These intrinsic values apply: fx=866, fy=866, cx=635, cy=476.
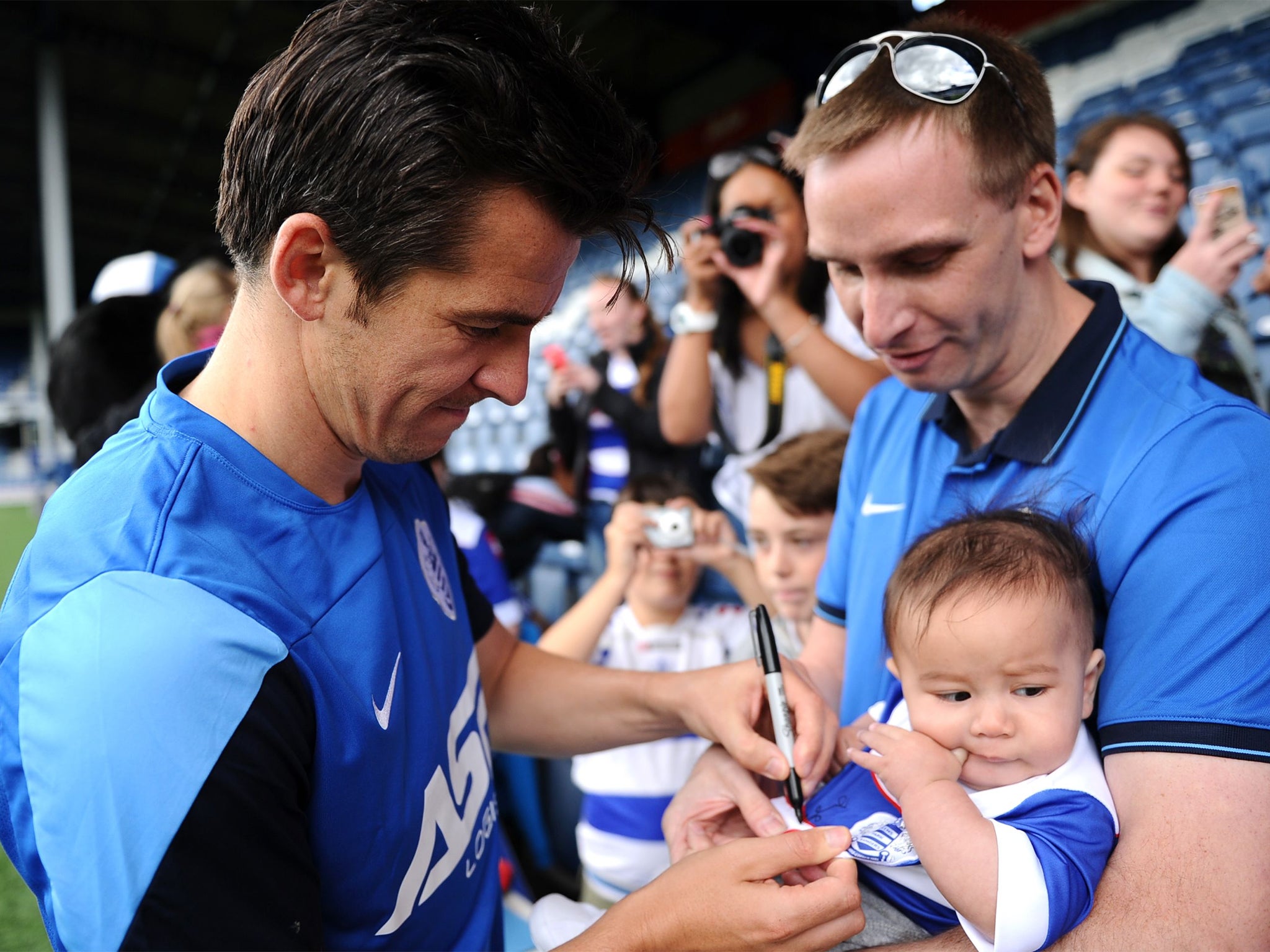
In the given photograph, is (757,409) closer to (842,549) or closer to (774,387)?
(774,387)

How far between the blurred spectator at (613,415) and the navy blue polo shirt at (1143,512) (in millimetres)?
1607

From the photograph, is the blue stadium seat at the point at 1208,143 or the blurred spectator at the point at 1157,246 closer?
the blurred spectator at the point at 1157,246

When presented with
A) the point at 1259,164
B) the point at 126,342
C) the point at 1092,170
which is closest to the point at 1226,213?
the point at 1092,170

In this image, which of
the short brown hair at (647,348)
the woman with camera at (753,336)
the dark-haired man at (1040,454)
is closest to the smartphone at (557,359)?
the short brown hair at (647,348)

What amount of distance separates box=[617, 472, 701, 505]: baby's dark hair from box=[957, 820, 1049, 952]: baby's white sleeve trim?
70.0 inches

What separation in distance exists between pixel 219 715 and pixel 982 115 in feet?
4.13

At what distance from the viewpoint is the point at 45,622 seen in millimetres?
800

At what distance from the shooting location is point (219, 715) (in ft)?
2.62

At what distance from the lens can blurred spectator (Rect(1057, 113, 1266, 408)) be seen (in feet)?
7.02

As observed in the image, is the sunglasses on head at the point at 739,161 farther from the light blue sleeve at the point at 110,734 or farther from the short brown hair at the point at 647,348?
the light blue sleeve at the point at 110,734

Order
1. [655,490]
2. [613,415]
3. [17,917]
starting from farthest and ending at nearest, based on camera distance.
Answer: [613,415] < [17,917] < [655,490]

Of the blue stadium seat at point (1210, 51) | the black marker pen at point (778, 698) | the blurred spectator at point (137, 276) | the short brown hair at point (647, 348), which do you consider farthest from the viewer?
the blue stadium seat at point (1210, 51)

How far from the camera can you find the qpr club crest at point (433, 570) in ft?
4.13

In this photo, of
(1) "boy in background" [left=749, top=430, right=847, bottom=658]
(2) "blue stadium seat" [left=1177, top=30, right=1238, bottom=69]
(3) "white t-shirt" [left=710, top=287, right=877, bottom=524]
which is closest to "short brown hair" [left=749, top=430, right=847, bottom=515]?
(1) "boy in background" [left=749, top=430, right=847, bottom=658]
